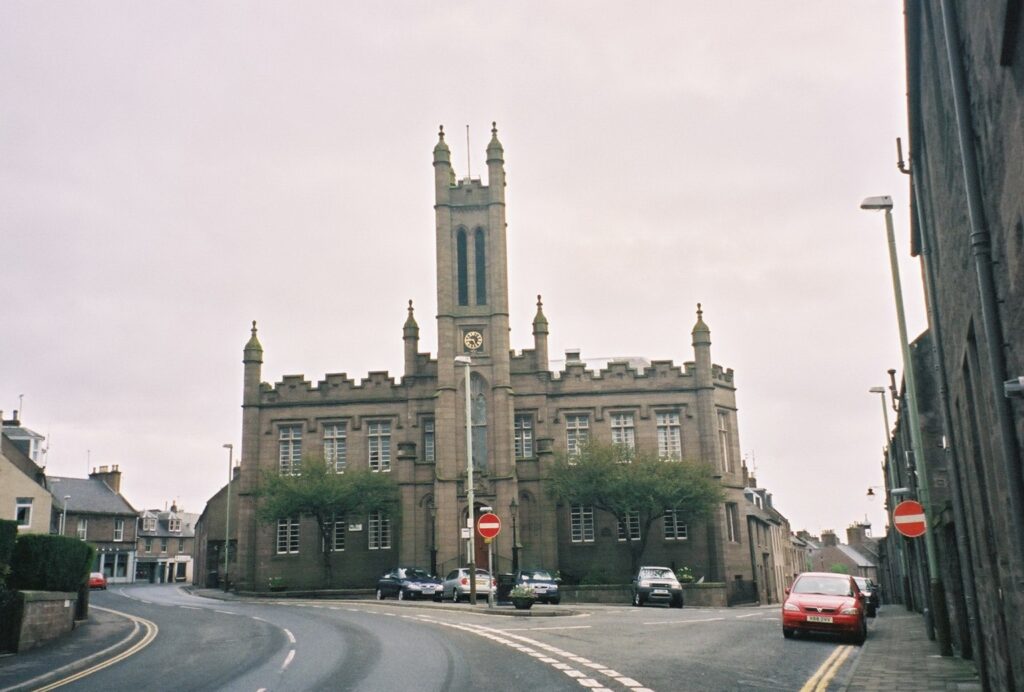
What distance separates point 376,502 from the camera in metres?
49.2

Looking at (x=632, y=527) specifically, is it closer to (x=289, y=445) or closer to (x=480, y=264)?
(x=480, y=264)

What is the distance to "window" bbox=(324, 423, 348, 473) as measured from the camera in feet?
172

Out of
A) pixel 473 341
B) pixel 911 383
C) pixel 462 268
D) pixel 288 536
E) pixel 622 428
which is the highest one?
pixel 462 268

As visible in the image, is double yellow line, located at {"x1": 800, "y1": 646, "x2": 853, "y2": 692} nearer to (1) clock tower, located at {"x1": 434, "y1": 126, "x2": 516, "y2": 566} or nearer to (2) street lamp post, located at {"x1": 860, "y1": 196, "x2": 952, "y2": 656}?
(2) street lamp post, located at {"x1": 860, "y1": 196, "x2": 952, "y2": 656}

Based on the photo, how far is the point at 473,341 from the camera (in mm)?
51344

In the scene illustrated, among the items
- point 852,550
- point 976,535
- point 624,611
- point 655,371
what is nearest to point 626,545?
point 655,371

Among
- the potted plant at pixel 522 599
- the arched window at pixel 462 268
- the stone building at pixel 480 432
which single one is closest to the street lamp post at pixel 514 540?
the stone building at pixel 480 432

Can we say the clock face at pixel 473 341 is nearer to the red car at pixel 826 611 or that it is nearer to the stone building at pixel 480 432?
the stone building at pixel 480 432

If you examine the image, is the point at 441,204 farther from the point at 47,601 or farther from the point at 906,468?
the point at 47,601

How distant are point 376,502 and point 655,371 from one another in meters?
17.3

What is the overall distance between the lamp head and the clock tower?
31.9m

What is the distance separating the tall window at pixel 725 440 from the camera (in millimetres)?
52069

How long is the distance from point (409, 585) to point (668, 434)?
58.7 feet

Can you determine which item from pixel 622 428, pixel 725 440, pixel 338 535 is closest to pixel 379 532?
pixel 338 535
